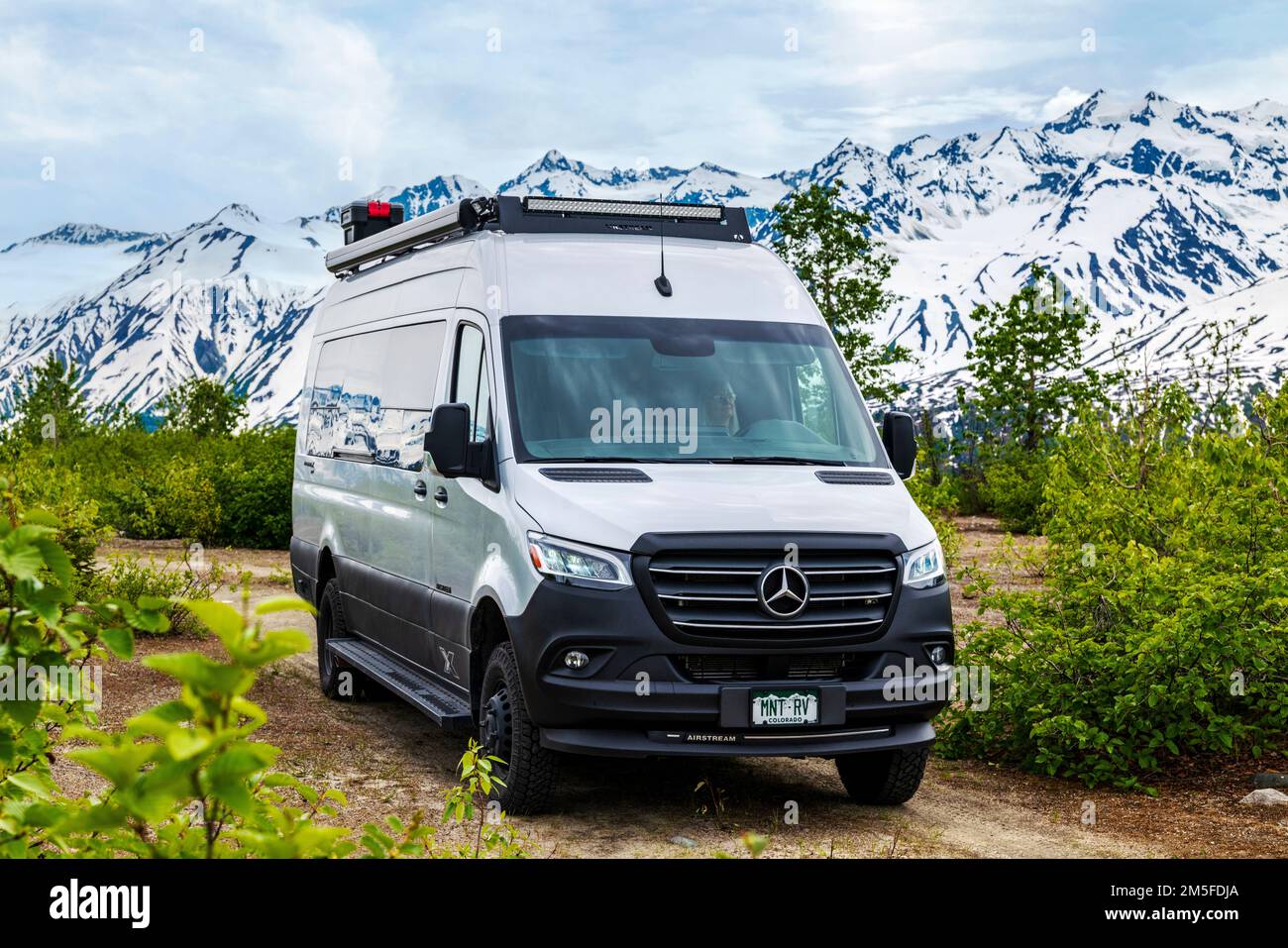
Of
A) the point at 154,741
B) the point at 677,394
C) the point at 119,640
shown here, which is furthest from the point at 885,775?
the point at 119,640

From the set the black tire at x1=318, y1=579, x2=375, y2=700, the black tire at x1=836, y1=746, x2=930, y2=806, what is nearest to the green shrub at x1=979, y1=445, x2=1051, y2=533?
the black tire at x1=318, y1=579, x2=375, y2=700

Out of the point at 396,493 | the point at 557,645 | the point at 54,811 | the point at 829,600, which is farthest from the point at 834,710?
the point at 54,811

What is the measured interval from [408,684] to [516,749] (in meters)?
1.83

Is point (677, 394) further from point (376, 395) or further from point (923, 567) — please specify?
point (376, 395)

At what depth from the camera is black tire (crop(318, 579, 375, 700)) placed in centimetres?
1023

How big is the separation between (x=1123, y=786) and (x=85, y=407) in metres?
43.6

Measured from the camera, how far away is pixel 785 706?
6488 millimetres

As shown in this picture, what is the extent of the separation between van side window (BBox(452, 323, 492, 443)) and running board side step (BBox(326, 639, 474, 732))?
1389 millimetres

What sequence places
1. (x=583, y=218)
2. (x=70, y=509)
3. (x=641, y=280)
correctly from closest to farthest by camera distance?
1. (x=641, y=280)
2. (x=583, y=218)
3. (x=70, y=509)

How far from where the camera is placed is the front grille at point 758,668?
6.51m

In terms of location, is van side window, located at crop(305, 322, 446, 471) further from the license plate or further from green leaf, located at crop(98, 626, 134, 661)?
green leaf, located at crop(98, 626, 134, 661)

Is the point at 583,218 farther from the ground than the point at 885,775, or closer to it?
farther from the ground

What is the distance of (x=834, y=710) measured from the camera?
21.5 ft

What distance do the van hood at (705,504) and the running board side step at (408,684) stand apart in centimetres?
129
